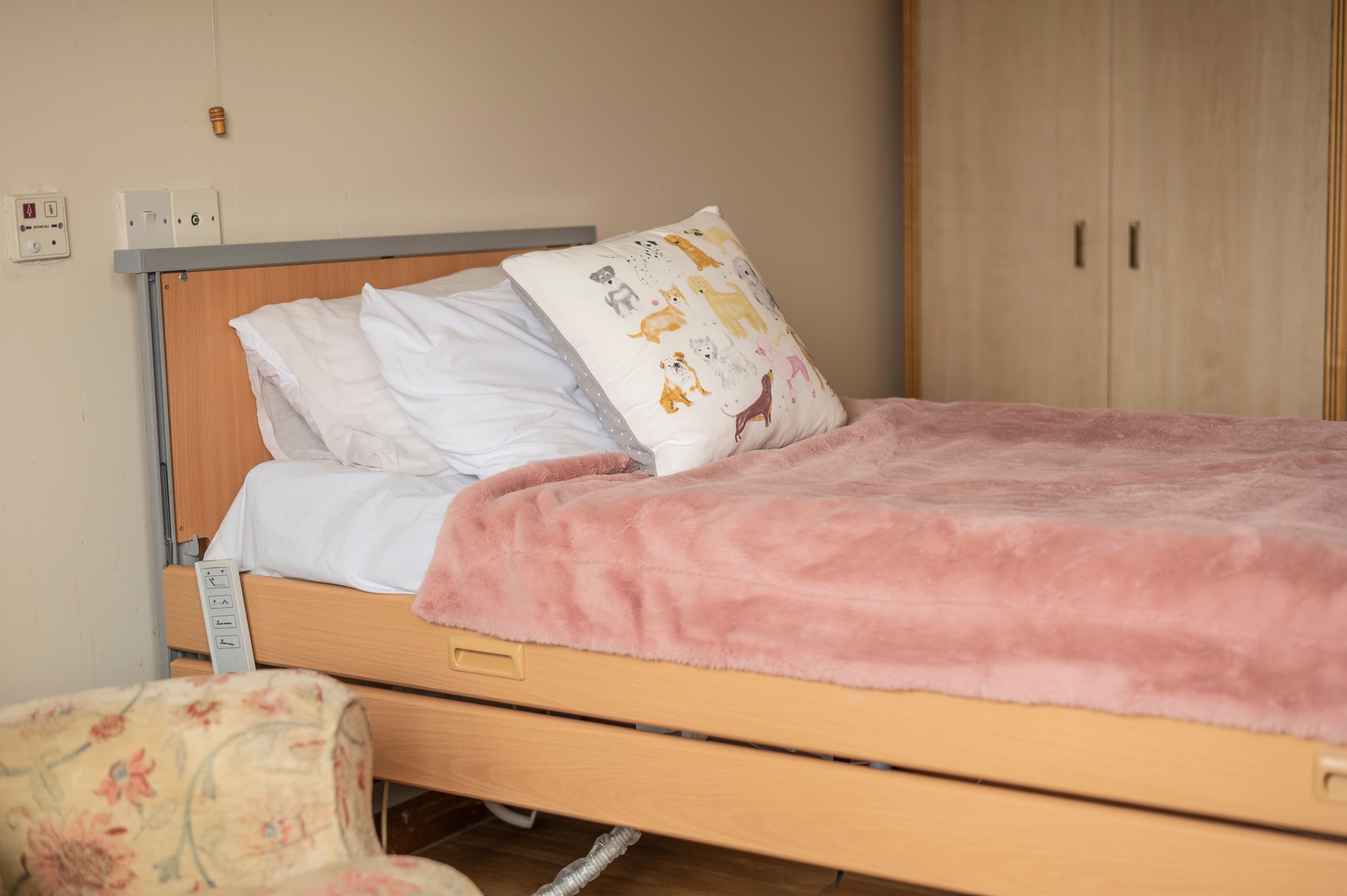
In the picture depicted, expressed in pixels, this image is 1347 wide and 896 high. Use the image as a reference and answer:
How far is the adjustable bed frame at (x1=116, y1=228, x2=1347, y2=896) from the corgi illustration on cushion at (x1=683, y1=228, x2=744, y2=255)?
59 centimetres

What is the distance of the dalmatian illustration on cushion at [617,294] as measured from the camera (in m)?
1.58

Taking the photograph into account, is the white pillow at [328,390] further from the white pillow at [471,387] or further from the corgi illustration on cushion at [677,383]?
the corgi illustration on cushion at [677,383]

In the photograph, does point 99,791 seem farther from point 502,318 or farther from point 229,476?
point 502,318

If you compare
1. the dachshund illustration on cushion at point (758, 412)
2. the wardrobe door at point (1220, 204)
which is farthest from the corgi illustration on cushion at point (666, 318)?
the wardrobe door at point (1220, 204)

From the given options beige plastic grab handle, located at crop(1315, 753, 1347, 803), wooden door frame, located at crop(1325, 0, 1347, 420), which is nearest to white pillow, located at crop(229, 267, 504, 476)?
beige plastic grab handle, located at crop(1315, 753, 1347, 803)

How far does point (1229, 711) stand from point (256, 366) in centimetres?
127

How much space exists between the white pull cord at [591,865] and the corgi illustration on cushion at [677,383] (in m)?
0.54

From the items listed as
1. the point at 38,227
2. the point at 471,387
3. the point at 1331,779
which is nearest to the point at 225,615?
the point at 471,387

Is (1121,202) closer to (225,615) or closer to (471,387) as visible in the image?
(471,387)

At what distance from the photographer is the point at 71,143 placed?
59.4 inches

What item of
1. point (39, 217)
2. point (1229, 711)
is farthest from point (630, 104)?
point (1229, 711)

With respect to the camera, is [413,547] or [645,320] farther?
[645,320]

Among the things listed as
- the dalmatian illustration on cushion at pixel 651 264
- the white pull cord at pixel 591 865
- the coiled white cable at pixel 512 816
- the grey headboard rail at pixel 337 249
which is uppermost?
the grey headboard rail at pixel 337 249

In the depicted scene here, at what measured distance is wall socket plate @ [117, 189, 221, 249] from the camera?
1.57 m
